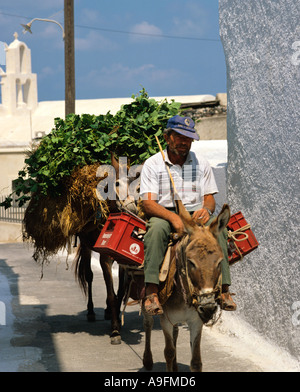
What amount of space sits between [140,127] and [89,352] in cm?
289

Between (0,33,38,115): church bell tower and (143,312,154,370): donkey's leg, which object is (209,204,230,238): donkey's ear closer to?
(143,312,154,370): donkey's leg

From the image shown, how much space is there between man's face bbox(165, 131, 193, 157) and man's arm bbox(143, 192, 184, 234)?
476mm

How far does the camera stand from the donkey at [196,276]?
15.1 ft

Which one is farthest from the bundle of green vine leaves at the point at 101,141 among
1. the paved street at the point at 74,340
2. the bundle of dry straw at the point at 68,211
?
the paved street at the point at 74,340

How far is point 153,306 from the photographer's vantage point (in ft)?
17.5

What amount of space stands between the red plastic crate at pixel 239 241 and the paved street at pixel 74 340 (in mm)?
1412

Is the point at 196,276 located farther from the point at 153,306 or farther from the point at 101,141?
the point at 101,141

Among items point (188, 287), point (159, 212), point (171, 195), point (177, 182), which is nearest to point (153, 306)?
point (188, 287)

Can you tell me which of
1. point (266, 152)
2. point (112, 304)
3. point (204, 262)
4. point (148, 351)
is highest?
point (266, 152)

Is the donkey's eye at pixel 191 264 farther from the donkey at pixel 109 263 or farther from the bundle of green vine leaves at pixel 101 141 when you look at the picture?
the bundle of green vine leaves at pixel 101 141

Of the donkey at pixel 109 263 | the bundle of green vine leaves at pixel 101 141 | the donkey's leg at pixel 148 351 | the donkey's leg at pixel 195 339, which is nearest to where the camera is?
the donkey's leg at pixel 195 339

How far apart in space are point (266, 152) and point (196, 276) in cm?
287
